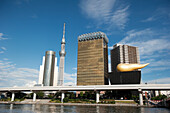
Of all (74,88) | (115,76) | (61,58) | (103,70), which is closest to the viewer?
(74,88)

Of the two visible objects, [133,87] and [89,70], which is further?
[89,70]

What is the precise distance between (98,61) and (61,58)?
3757 cm

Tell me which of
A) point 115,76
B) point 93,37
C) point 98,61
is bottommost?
point 115,76

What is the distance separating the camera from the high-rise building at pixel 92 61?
144375 mm

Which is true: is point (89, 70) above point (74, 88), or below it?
above

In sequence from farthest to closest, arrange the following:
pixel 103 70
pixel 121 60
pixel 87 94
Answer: pixel 121 60 → pixel 103 70 → pixel 87 94

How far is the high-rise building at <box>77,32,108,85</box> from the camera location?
474 ft

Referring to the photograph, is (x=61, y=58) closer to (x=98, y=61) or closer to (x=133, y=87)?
(x=98, y=61)

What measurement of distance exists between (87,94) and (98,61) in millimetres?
51033

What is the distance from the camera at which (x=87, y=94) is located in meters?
103

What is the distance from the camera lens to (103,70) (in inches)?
5659

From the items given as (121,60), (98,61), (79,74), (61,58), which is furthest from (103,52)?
(121,60)

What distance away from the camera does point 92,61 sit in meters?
150

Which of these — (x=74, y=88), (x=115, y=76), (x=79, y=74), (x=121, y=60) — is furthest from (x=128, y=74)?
(x=121, y=60)
